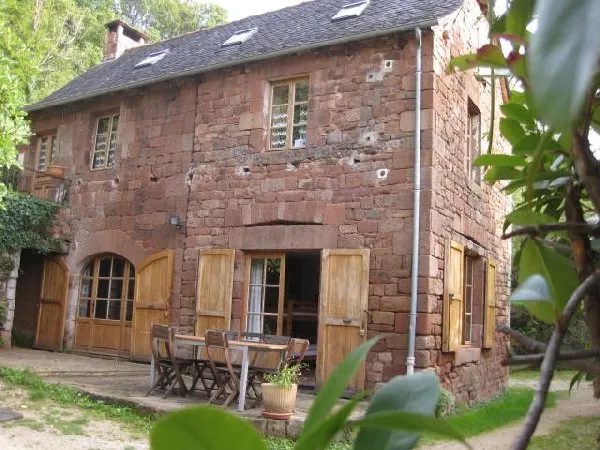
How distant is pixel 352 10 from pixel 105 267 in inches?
234

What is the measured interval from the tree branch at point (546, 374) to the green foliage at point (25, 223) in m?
11.1

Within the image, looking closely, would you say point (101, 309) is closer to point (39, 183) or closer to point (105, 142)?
point (39, 183)

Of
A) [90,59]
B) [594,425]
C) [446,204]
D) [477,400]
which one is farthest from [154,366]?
[90,59]

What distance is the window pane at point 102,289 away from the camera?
34.9 feet

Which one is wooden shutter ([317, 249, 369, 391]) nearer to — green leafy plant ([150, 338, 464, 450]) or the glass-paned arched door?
the glass-paned arched door

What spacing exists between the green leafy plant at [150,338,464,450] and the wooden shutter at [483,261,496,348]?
9392 millimetres

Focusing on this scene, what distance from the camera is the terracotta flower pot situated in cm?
568

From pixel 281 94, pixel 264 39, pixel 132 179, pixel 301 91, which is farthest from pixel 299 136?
pixel 132 179

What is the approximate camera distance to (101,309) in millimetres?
10641

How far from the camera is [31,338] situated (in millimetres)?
11516

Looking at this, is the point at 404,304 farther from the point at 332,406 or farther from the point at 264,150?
the point at 332,406

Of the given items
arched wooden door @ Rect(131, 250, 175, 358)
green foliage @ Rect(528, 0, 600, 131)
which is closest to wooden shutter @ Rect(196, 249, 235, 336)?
arched wooden door @ Rect(131, 250, 175, 358)

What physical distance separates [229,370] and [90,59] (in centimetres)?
1965

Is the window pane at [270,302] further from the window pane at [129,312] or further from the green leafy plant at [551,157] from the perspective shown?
the green leafy plant at [551,157]
